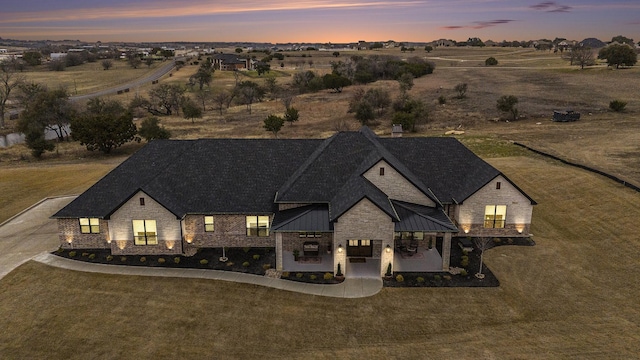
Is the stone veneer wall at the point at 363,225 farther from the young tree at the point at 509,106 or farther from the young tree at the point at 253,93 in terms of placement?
the young tree at the point at 253,93

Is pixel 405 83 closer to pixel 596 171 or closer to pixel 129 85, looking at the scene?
pixel 596 171

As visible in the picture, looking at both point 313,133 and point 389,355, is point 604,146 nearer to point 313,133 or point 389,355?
point 313,133

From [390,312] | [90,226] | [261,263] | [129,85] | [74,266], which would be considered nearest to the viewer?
[390,312]

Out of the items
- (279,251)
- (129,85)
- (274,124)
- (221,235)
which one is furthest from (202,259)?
(129,85)

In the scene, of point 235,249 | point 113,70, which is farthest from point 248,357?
point 113,70

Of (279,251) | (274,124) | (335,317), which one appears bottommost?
(335,317)

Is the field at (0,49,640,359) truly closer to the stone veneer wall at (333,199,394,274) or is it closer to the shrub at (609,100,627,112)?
the stone veneer wall at (333,199,394,274)
